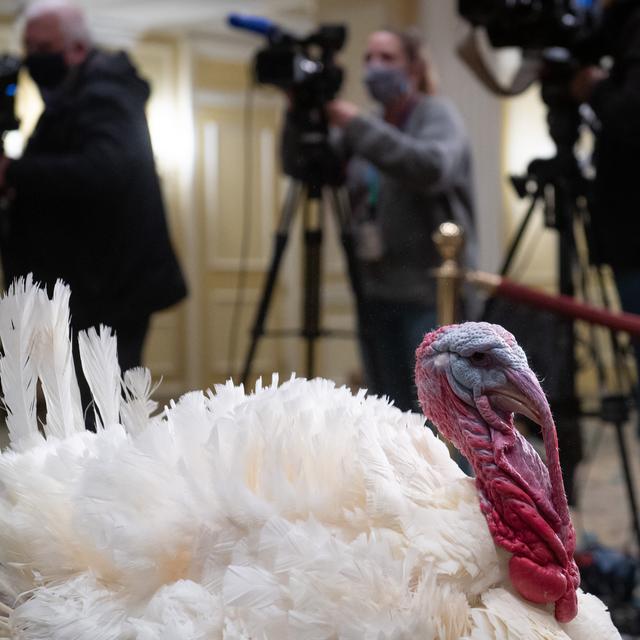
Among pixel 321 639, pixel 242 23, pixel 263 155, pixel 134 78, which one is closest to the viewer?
pixel 321 639

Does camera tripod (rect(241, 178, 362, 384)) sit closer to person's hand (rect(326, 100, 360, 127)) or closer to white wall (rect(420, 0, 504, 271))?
person's hand (rect(326, 100, 360, 127))

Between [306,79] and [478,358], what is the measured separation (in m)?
1.46

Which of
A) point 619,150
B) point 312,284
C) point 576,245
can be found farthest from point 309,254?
point 619,150

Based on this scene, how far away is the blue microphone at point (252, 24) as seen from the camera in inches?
91.4

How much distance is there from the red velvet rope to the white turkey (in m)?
1.01

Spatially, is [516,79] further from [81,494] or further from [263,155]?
[81,494]

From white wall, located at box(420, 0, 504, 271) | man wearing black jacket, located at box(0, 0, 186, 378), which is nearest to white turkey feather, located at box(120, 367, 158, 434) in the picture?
man wearing black jacket, located at box(0, 0, 186, 378)

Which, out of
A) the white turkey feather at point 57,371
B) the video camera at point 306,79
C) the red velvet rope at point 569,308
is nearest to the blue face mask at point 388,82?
the video camera at point 306,79

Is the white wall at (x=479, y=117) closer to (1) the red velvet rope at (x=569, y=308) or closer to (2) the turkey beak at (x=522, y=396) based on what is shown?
(1) the red velvet rope at (x=569, y=308)

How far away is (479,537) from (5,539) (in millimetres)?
479

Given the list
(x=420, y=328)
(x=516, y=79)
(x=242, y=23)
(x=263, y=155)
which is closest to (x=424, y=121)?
(x=516, y=79)

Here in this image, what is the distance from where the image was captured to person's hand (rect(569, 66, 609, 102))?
238 cm

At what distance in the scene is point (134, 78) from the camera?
5.80ft

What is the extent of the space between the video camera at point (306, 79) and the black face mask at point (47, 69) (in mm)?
641
